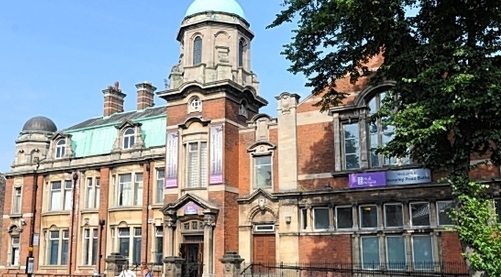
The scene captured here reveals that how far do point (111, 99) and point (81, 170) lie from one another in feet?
21.2

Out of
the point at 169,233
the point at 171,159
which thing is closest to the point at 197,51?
the point at 171,159

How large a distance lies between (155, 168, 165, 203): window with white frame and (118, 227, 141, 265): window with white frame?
2.00 metres

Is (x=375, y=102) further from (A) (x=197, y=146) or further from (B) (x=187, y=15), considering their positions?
(B) (x=187, y=15)

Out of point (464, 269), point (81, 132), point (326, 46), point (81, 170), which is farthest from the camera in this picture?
point (81, 132)

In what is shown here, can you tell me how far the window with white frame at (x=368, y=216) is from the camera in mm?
21609

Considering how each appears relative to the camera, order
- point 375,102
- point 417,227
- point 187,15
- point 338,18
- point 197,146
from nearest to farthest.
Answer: point 338,18 → point 417,227 → point 375,102 → point 197,146 → point 187,15

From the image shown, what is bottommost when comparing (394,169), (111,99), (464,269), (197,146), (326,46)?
(464,269)

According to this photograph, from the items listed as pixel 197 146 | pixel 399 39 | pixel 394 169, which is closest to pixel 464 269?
pixel 394 169

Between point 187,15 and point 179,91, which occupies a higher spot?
point 187,15

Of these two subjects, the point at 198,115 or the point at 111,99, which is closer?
the point at 198,115

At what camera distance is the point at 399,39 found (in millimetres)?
15414

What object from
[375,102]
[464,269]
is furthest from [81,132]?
[464,269]

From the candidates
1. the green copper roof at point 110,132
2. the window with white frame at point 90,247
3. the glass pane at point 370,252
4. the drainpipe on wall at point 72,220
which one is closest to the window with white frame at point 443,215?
the glass pane at point 370,252

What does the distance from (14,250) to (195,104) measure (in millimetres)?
15507
